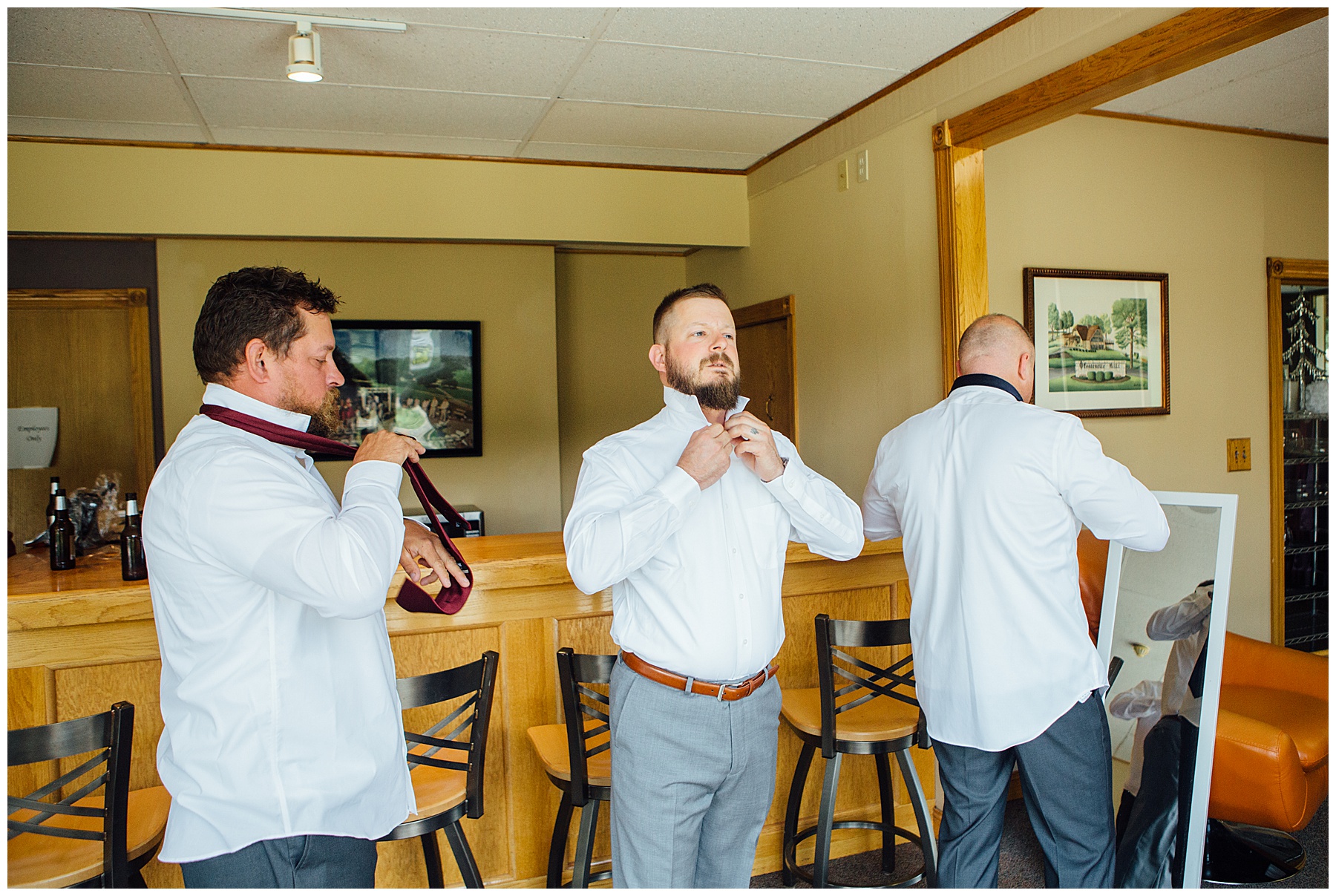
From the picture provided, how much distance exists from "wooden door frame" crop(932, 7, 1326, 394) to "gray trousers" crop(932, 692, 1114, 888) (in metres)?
1.59

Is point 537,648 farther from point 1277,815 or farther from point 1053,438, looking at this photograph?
point 1277,815

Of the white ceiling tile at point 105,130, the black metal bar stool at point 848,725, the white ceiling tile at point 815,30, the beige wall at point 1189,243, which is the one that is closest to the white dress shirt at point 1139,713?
the black metal bar stool at point 848,725

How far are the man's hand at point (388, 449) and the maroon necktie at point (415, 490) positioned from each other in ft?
0.10

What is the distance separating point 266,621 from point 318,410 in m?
0.38

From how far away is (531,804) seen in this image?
2.70 metres

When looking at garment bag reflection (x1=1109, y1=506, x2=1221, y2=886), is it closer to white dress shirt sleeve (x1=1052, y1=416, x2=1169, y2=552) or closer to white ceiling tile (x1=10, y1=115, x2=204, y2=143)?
white dress shirt sleeve (x1=1052, y1=416, x2=1169, y2=552)

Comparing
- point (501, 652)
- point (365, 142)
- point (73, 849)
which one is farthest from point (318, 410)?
point (365, 142)

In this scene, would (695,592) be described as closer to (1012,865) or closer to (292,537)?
(292,537)

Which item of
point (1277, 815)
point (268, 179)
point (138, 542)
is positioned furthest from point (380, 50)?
point (1277, 815)

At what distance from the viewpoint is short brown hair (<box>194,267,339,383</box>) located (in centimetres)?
150

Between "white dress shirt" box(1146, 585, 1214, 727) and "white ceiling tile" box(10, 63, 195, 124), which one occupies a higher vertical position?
"white ceiling tile" box(10, 63, 195, 124)

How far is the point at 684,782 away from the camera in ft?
5.87

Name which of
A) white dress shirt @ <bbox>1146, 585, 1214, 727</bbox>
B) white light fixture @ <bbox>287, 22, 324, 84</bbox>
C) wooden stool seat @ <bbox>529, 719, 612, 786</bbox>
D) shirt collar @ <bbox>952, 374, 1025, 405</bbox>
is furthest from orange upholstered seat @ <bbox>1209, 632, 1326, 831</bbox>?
white light fixture @ <bbox>287, 22, 324, 84</bbox>

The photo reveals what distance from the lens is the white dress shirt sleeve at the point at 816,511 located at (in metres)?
1.87
